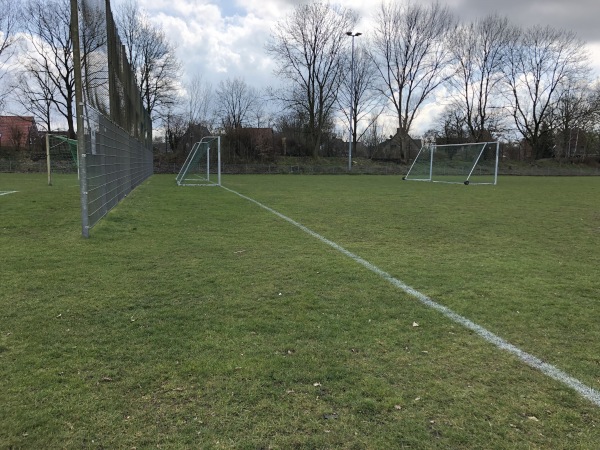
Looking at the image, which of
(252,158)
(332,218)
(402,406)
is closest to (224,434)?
(402,406)

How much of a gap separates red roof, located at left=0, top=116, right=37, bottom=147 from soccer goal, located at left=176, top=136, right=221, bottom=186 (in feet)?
57.7

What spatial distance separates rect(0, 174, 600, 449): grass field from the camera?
2219 millimetres

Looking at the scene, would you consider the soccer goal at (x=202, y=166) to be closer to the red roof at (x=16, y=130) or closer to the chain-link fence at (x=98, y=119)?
the chain-link fence at (x=98, y=119)

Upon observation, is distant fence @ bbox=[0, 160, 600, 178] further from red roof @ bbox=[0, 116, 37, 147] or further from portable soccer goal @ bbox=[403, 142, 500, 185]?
portable soccer goal @ bbox=[403, 142, 500, 185]

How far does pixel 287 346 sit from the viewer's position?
317 centimetres

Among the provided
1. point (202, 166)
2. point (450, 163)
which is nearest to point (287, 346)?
point (450, 163)

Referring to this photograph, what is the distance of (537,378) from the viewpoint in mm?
2756

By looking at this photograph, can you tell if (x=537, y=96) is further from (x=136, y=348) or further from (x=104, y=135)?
(x=136, y=348)

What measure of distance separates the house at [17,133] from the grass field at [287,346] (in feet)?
133

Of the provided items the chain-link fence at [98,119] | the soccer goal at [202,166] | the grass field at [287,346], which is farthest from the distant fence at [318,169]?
the grass field at [287,346]

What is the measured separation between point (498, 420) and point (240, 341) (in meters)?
1.79

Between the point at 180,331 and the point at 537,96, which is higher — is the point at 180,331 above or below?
below

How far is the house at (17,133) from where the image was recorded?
3984 cm

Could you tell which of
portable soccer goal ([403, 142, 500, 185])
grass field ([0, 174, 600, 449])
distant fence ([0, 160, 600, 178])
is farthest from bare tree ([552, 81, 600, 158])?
grass field ([0, 174, 600, 449])
